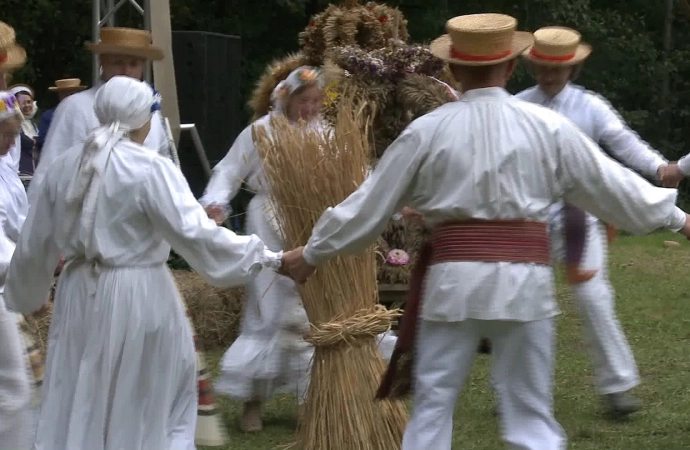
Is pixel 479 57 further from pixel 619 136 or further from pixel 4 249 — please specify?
pixel 619 136

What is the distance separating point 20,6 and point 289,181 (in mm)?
11949

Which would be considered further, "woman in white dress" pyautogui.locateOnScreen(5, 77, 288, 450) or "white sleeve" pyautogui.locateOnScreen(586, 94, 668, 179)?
"white sleeve" pyautogui.locateOnScreen(586, 94, 668, 179)

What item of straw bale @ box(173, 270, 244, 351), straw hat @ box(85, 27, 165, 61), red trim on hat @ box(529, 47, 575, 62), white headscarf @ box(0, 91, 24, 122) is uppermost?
straw hat @ box(85, 27, 165, 61)

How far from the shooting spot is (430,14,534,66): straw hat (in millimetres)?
3832

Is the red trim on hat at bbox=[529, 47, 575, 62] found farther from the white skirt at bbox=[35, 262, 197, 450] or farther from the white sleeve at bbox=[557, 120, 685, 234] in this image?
the white skirt at bbox=[35, 262, 197, 450]

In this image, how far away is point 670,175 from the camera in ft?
18.7

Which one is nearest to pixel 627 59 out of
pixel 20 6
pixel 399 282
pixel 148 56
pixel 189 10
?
pixel 189 10

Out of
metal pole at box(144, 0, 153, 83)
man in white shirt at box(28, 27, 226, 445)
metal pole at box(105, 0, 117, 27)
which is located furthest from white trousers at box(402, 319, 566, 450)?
metal pole at box(105, 0, 117, 27)

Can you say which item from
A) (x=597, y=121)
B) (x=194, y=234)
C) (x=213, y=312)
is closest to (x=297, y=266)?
(x=194, y=234)

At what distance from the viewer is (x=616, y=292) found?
969 centimetres

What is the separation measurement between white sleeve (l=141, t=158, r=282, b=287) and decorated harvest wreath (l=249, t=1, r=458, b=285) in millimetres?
3359

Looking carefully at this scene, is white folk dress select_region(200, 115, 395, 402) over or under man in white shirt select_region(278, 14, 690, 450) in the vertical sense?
under

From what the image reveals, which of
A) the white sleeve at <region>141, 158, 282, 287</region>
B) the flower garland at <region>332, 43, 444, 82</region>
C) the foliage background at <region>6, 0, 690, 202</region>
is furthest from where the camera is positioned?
the foliage background at <region>6, 0, 690, 202</region>

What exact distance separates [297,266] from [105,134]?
2.52 feet
